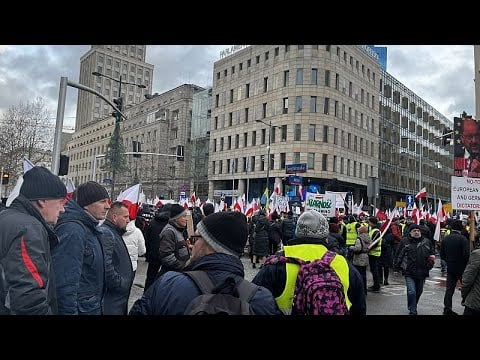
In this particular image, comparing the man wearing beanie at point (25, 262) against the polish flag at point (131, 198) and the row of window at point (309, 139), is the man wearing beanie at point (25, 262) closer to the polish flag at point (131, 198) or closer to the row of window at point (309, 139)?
the polish flag at point (131, 198)

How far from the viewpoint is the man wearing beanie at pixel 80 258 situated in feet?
10.5

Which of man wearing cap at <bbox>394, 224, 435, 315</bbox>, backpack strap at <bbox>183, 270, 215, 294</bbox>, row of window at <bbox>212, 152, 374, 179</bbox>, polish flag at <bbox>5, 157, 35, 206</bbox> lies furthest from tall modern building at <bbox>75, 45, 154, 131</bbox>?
backpack strap at <bbox>183, 270, 215, 294</bbox>

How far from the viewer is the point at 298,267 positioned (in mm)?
3406

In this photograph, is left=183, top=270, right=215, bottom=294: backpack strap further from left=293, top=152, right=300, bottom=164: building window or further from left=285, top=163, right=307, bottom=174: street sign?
left=293, top=152, right=300, bottom=164: building window

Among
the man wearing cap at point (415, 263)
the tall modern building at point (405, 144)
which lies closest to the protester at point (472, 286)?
the man wearing cap at point (415, 263)

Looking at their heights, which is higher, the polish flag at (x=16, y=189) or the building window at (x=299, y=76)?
the building window at (x=299, y=76)

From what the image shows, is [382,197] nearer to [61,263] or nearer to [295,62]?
[295,62]

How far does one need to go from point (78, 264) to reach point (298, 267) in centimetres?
169

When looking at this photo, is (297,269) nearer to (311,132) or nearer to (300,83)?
(311,132)

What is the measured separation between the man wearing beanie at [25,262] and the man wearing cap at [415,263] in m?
6.59
